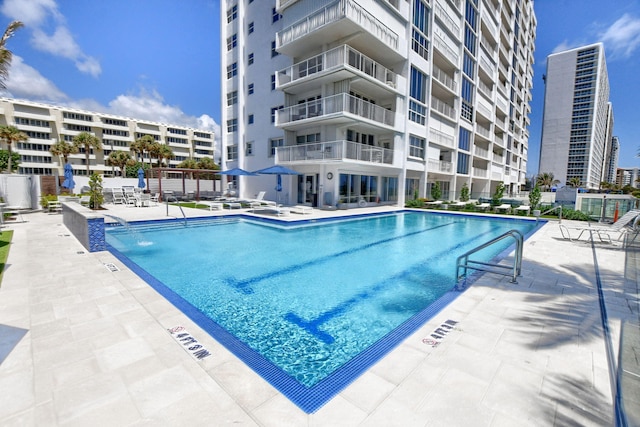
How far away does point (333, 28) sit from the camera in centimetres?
1691

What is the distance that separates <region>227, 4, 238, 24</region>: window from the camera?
26.9 metres

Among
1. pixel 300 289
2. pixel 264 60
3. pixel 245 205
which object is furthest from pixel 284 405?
pixel 264 60

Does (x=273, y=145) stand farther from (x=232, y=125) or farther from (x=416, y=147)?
(x=416, y=147)

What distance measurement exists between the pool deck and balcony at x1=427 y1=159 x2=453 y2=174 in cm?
2118

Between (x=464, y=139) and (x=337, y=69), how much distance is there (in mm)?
19120

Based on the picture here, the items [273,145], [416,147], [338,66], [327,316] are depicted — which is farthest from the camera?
[416,147]

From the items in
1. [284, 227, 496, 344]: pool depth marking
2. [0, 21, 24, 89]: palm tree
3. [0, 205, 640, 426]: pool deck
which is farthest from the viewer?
[0, 21, 24, 89]: palm tree

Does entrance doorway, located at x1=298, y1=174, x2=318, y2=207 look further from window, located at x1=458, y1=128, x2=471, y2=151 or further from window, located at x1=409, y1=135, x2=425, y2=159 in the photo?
window, located at x1=458, y1=128, x2=471, y2=151

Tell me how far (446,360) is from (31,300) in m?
5.91

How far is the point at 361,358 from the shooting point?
3203 millimetres

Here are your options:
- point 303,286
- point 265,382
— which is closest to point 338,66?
point 303,286

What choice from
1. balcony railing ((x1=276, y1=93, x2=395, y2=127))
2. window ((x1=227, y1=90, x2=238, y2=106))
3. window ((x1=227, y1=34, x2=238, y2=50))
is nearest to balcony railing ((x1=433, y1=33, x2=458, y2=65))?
balcony railing ((x1=276, y1=93, x2=395, y2=127))

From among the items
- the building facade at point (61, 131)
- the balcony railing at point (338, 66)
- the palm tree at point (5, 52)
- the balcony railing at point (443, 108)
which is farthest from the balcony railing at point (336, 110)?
the building facade at point (61, 131)

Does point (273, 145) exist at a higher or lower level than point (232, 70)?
A: lower
